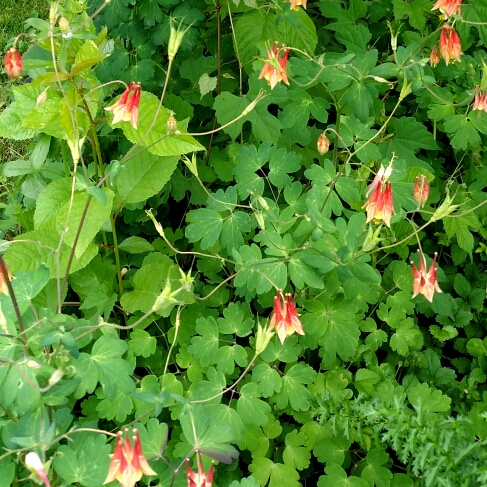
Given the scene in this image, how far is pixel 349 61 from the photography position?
1.60 m

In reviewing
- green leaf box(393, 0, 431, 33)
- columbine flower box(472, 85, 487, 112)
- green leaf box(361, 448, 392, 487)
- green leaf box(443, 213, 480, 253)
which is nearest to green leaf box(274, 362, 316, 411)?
green leaf box(361, 448, 392, 487)

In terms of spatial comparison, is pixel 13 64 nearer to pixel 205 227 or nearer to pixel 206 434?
pixel 205 227

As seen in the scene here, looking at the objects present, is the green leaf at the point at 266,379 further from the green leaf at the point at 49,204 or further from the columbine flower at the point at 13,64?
the columbine flower at the point at 13,64

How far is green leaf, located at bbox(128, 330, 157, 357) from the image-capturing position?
1.65 metres

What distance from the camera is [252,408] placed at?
1540 mm

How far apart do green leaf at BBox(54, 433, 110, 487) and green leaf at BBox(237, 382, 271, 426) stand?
40 centimetres

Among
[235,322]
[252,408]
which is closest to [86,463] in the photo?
[252,408]

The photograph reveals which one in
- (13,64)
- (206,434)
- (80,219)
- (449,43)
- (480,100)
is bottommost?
(206,434)

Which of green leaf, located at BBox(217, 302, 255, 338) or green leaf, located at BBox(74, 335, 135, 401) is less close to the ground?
green leaf, located at BBox(74, 335, 135, 401)

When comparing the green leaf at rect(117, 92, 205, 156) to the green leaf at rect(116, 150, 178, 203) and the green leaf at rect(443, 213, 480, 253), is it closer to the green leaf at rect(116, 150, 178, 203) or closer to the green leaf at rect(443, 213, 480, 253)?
the green leaf at rect(116, 150, 178, 203)

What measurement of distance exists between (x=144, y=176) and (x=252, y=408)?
28.4 inches

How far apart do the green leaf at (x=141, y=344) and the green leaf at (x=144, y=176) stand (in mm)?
377

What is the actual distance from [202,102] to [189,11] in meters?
0.29

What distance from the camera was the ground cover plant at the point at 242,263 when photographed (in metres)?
1.29
